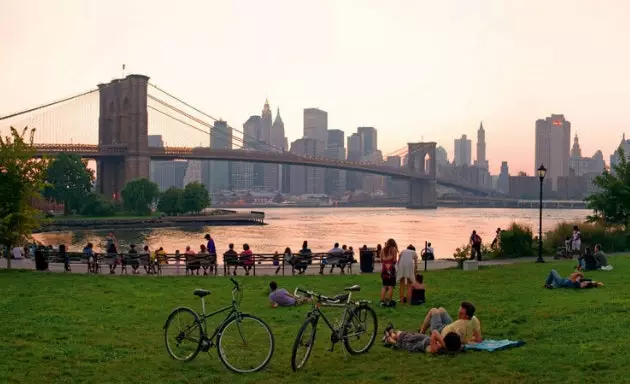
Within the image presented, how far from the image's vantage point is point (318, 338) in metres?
9.79

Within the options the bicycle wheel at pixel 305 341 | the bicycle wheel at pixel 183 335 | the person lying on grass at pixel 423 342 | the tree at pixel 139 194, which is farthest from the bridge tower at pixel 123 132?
the bicycle wheel at pixel 305 341

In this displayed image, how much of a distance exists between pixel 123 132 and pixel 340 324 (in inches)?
3482

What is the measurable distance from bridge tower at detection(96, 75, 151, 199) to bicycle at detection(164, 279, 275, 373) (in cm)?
8056

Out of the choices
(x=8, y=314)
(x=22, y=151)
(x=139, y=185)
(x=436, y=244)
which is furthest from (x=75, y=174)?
(x=8, y=314)

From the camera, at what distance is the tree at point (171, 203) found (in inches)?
3307

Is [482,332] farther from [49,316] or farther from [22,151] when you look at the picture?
[22,151]

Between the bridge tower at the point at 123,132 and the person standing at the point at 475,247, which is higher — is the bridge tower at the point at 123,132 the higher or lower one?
the higher one

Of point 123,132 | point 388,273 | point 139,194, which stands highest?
point 123,132

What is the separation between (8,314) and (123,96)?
88.8m

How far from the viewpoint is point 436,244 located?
50.2 m

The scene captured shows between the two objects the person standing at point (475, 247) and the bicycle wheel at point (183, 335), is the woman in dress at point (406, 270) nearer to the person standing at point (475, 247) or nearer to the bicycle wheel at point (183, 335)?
the bicycle wheel at point (183, 335)

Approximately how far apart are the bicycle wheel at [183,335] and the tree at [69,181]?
242 ft

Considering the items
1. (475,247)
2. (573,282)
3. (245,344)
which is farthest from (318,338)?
(475,247)

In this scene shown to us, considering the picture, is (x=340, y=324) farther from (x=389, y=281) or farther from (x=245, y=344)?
(x=389, y=281)
